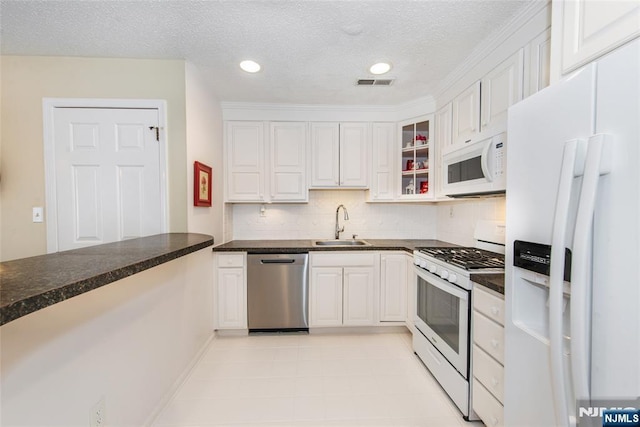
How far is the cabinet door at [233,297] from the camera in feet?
8.83

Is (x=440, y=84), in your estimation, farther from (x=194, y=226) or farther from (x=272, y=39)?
(x=194, y=226)

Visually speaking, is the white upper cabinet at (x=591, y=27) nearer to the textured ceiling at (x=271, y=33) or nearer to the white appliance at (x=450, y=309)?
the textured ceiling at (x=271, y=33)

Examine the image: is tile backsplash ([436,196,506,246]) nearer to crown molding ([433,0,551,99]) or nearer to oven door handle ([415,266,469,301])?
oven door handle ([415,266,469,301])

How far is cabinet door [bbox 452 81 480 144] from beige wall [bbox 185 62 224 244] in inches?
86.1

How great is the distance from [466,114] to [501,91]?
1.33ft

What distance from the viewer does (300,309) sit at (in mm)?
2711

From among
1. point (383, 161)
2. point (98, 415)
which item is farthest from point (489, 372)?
point (383, 161)

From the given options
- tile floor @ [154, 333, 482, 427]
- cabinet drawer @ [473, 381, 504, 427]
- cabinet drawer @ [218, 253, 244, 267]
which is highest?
cabinet drawer @ [218, 253, 244, 267]

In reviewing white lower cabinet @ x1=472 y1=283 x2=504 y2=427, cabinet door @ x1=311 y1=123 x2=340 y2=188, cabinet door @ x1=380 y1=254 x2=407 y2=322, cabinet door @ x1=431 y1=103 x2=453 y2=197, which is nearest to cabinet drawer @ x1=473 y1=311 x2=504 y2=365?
white lower cabinet @ x1=472 y1=283 x2=504 y2=427

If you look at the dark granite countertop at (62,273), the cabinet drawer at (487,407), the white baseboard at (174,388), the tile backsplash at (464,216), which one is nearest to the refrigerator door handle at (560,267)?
the cabinet drawer at (487,407)

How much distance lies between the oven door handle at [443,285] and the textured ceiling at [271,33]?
1.71 metres

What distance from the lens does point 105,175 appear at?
2098 mm

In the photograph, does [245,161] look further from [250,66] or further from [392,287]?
[392,287]

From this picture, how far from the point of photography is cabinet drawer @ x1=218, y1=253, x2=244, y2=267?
2688 millimetres
